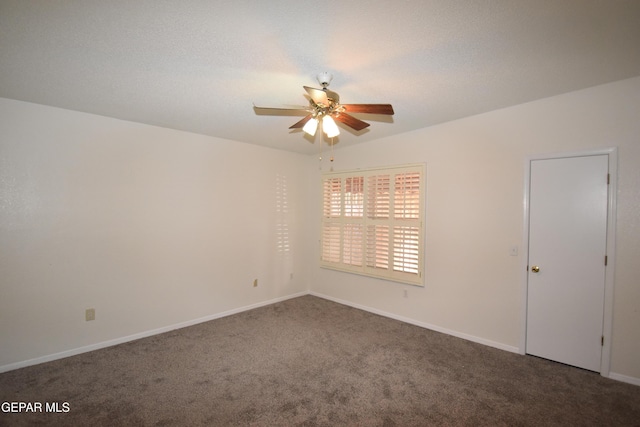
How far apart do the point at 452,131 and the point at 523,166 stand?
888 millimetres

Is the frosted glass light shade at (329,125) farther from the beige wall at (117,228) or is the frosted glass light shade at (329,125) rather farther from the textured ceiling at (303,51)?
the beige wall at (117,228)

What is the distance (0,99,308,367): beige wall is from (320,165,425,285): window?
113cm

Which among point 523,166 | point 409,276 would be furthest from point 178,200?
point 523,166

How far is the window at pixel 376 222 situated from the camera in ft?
12.6

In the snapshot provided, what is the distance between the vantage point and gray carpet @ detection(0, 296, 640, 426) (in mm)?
2070

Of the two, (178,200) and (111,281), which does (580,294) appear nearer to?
(178,200)

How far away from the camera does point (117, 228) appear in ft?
10.8

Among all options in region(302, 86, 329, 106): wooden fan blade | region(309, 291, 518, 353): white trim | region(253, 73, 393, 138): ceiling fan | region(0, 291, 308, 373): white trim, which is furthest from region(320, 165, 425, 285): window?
region(302, 86, 329, 106): wooden fan blade

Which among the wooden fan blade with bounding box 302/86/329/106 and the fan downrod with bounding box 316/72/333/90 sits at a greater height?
the fan downrod with bounding box 316/72/333/90

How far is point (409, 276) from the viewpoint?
12.7ft

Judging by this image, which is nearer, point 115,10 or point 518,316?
point 115,10

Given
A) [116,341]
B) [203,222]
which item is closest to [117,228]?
[203,222]

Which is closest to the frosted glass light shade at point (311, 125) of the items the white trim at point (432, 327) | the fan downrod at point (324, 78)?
the fan downrod at point (324, 78)

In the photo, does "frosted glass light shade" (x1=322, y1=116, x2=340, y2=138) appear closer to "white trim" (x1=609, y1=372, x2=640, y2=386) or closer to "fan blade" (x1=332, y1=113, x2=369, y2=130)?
"fan blade" (x1=332, y1=113, x2=369, y2=130)
